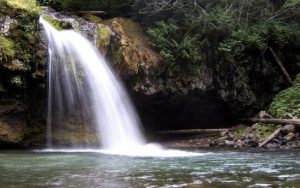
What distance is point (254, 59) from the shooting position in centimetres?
2025

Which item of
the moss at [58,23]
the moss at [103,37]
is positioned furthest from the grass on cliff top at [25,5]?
the moss at [103,37]

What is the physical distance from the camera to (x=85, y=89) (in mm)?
15227

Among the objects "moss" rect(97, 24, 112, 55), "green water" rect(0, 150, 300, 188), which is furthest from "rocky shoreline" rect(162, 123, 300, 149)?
"green water" rect(0, 150, 300, 188)

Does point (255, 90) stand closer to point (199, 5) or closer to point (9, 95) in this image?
point (199, 5)

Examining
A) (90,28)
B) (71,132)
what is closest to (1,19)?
(90,28)

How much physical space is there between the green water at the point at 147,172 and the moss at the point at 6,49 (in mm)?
3616

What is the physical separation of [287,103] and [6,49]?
12.5m

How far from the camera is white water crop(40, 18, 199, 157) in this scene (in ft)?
48.1

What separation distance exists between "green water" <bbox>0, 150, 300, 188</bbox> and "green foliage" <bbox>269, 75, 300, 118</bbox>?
806 cm

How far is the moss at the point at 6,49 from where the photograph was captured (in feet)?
43.0

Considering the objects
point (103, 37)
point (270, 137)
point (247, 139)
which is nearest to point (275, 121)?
point (270, 137)

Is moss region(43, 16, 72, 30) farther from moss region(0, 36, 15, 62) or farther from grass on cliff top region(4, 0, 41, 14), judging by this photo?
moss region(0, 36, 15, 62)

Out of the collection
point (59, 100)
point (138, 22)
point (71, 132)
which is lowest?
point (71, 132)

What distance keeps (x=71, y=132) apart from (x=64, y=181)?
27.9 feet
